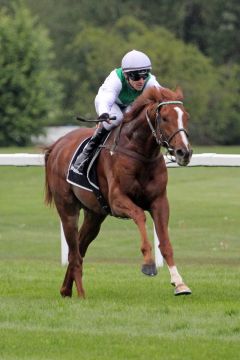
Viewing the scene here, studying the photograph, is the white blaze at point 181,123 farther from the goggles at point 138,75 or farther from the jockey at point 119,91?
the goggles at point 138,75

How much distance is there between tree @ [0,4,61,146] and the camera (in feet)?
156

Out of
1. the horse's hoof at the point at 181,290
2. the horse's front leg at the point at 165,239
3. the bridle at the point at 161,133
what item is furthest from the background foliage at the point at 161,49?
the horse's hoof at the point at 181,290

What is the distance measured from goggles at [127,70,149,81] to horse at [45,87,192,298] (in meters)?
0.26

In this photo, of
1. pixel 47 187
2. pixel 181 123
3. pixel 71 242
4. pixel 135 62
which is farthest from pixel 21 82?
pixel 181 123

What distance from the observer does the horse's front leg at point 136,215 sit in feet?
30.4

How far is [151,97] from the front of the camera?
32.4 ft

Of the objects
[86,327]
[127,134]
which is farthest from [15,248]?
[86,327]

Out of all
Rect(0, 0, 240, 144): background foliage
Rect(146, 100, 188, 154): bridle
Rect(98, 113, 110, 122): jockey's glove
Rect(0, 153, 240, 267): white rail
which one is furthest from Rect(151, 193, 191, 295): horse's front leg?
Rect(0, 0, 240, 144): background foliage

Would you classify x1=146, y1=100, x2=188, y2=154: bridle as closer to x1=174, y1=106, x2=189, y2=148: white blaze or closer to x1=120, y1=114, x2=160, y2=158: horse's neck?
x1=174, y1=106, x2=189, y2=148: white blaze

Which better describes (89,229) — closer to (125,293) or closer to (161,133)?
(125,293)

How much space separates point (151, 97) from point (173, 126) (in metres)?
0.53

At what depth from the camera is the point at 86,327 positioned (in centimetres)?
848

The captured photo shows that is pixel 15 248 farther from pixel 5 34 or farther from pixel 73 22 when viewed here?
pixel 73 22

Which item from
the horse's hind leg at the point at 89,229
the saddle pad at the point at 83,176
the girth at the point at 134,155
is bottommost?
the horse's hind leg at the point at 89,229
